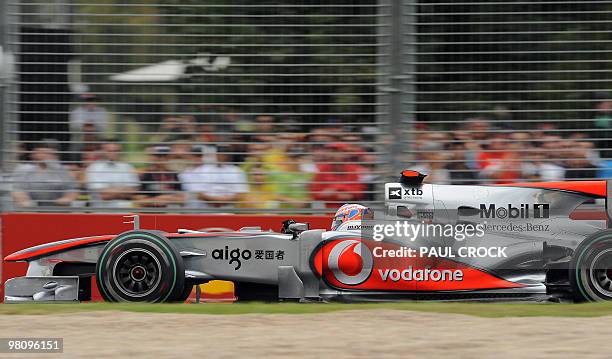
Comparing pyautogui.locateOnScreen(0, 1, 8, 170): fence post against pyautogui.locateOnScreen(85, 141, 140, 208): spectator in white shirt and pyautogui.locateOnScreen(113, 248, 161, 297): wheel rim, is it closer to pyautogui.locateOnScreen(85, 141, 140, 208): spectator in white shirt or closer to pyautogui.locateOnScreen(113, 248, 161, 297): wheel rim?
pyautogui.locateOnScreen(85, 141, 140, 208): spectator in white shirt

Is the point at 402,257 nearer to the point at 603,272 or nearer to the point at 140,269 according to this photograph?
the point at 603,272

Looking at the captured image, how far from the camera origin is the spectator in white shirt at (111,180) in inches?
406

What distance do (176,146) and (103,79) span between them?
3.54 feet

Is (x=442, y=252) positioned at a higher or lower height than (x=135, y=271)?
higher

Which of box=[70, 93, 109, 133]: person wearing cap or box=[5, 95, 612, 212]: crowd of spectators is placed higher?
box=[70, 93, 109, 133]: person wearing cap

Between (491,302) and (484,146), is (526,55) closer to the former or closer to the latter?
(484,146)

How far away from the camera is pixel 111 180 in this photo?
10.4m

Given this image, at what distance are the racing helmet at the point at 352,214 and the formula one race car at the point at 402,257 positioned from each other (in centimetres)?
4

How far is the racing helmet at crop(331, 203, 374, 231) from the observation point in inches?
328

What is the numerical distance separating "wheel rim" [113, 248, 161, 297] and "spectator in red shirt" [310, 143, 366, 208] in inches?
108

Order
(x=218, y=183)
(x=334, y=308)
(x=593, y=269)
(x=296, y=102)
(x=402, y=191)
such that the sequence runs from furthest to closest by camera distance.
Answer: (x=296, y=102) → (x=218, y=183) → (x=402, y=191) → (x=593, y=269) → (x=334, y=308)

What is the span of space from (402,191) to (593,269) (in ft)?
5.63

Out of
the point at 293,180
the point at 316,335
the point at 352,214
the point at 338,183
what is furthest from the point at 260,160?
the point at 316,335

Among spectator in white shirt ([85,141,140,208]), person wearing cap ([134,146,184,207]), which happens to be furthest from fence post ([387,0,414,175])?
spectator in white shirt ([85,141,140,208])
